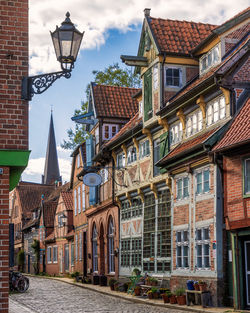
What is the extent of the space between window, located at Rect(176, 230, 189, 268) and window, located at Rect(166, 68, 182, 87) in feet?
20.5

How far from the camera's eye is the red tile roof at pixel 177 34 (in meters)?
24.8

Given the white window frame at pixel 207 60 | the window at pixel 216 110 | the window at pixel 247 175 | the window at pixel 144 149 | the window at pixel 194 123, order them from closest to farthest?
1. the window at pixel 247 175
2. the window at pixel 216 110
3. the window at pixel 194 123
4. the white window frame at pixel 207 60
5. the window at pixel 144 149

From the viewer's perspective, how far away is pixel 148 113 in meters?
25.8

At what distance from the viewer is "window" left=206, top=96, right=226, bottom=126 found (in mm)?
19498

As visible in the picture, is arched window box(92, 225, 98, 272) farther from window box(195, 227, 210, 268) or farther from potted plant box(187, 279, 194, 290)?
potted plant box(187, 279, 194, 290)

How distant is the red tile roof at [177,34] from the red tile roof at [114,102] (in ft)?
28.3

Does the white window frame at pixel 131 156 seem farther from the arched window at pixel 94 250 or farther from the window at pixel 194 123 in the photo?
the arched window at pixel 94 250

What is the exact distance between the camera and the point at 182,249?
21.6 m

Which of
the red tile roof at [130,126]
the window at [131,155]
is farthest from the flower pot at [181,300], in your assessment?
the red tile roof at [130,126]

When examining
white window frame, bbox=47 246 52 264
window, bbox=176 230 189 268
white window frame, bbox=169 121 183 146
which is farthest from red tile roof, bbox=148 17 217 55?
white window frame, bbox=47 246 52 264

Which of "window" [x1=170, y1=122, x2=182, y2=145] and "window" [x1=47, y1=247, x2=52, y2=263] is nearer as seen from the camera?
"window" [x1=170, y1=122, x2=182, y2=145]

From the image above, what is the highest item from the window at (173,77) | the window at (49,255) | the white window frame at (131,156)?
the window at (173,77)

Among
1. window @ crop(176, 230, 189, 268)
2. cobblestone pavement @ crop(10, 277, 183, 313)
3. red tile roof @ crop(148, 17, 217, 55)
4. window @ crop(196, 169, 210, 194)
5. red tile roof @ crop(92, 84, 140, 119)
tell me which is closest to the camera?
cobblestone pavement @ crop(10, 277, 183, 313)

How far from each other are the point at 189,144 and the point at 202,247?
3.68 metres
